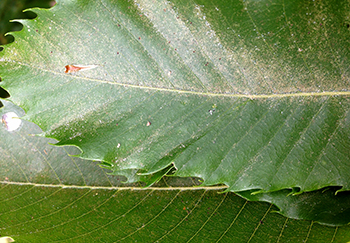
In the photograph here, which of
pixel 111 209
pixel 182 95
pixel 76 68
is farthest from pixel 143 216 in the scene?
pixel 76 68

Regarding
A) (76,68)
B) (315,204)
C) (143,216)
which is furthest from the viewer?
(143,216)

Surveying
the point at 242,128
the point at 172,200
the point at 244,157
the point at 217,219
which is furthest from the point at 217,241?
the point at 242,128

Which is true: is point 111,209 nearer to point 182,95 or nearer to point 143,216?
point 143,216

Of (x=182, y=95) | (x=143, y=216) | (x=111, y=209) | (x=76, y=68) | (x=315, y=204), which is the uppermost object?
(x=76, y=68)

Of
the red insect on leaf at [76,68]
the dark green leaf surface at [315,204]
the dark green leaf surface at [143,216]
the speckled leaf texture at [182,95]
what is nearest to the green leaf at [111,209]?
the dark green leaf surface at [143,216]

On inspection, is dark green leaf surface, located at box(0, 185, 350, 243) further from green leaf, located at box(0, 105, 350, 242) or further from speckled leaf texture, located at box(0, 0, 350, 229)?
speckled leaf texture, located at box(0, 0, 350, 229)

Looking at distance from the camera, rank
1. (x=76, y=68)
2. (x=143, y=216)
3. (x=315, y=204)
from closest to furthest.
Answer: (x=76, y=68) → (x=315, y=204) → (x=143, y=216)

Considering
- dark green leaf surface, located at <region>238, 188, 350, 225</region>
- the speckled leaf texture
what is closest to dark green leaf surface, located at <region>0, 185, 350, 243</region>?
dark green leaf surface, located at <region>238, 188, 350, 225</region>
